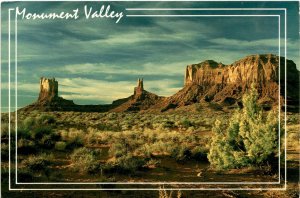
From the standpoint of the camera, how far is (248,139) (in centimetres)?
1406

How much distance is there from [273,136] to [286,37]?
3.42m

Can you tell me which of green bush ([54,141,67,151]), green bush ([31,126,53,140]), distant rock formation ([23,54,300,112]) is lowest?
green bush ([54,141,67,151])

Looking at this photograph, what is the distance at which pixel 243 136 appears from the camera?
45.7 feet

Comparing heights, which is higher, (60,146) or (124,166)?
(60,146)

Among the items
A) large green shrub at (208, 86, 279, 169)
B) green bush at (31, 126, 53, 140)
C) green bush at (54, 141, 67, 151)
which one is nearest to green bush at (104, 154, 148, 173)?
large green shrub at (208, 86, 279, 169)

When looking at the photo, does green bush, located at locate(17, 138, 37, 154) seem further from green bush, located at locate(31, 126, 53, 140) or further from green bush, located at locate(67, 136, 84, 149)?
green bush, located at locate(67, 136, 84, 149)

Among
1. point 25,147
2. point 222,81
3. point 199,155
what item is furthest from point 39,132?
point 222,81

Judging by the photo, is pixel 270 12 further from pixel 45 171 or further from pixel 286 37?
pixel 45 171

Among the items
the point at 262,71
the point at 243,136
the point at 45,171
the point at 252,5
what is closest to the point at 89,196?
the point at 45,171

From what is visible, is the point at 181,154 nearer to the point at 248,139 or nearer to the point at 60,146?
the point at 248,139

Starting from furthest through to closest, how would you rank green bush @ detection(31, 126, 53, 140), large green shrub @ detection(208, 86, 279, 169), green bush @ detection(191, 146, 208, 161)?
green bush @ detection(31, 126, 53, 140) < green bush @ detection(191, 146, 208, 161) < large green shrub @ detection(208, 86, 279, 169)

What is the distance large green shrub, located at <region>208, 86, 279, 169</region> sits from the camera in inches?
535

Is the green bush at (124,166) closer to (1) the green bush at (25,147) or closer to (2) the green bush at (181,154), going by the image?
(2) the green bush at (181,154)

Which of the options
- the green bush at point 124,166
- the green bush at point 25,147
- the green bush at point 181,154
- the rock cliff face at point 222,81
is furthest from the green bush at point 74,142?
the rock cliff face at point 222,81
